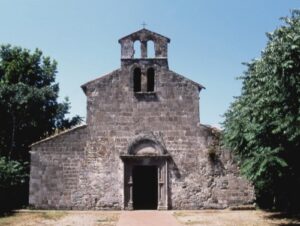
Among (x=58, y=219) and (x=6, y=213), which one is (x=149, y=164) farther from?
(x=6, y=213)

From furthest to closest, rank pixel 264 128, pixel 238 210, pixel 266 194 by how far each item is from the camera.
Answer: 1. pixel 266 194
2. pixel 238 210
3. pixel 264 128

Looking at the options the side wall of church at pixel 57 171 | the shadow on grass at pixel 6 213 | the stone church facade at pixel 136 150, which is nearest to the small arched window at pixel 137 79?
the stone church facade at pixel 136 150

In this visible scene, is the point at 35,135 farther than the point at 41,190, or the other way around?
the point at 35,135

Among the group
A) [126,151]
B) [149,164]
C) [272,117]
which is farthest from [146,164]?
[272,117]

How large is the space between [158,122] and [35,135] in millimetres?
10933

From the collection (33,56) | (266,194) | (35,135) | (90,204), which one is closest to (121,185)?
(90,204)

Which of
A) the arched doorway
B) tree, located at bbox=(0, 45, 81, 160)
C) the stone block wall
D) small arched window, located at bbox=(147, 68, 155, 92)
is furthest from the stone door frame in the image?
tree, located at bbox=(0, 45, 81, 160)

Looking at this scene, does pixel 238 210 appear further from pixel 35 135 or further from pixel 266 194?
pixel 35 135

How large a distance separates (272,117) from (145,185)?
1229 centimetres

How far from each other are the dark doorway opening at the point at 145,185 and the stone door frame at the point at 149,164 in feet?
9.59

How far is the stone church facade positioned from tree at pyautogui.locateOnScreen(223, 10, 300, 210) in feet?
9.45

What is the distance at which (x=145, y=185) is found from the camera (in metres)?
26.1

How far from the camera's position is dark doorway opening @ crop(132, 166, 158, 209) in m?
25.8

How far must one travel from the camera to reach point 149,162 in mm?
22797
